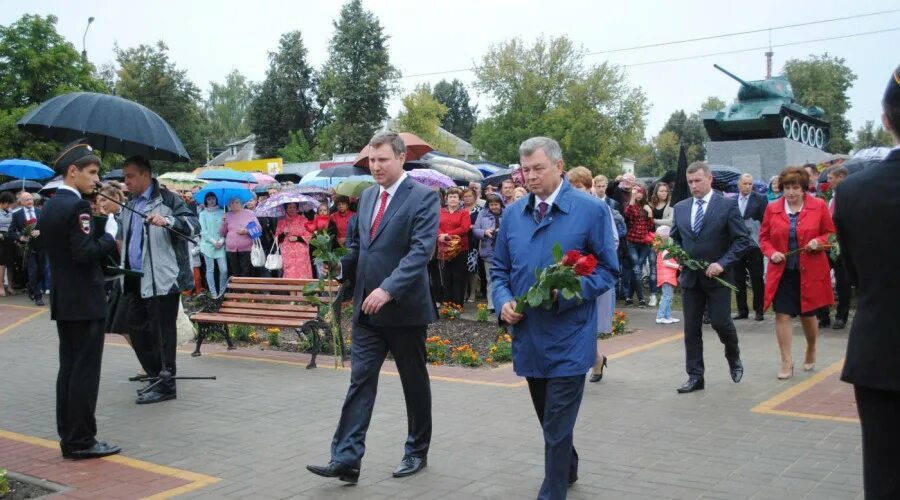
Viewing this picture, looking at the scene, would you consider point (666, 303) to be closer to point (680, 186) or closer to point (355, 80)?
point (680, 186)

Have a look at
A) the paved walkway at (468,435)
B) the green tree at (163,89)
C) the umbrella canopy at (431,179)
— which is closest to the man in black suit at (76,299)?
the paved walkway at (468,435)

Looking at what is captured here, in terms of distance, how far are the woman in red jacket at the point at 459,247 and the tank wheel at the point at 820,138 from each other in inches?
615

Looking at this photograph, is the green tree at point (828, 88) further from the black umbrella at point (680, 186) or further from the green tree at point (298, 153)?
the black umbrella at point (680, 186)

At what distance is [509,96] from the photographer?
6475 centimetres

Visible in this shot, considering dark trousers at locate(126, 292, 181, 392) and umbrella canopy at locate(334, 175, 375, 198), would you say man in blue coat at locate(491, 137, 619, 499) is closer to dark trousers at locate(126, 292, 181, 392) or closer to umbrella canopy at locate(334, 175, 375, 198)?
dark trousers at locate(126, 292, 181, 392)

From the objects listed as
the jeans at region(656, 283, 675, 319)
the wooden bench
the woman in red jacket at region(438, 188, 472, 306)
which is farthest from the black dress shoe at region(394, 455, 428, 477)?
the woman in red jacket at region(438, 188, 472, 306)

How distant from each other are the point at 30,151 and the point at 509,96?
1670 inches

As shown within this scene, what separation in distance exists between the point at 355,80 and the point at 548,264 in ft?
197

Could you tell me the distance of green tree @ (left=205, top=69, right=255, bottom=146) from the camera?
343 ft

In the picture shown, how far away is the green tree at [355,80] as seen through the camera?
61500 mm

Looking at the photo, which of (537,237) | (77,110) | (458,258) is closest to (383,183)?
(537,237)

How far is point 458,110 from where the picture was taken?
4656 inches

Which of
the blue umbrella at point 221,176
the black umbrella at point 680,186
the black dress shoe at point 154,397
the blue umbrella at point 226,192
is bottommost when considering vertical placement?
the black dress shoe at point 154,397

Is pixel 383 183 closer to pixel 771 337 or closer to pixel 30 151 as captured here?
pixel 771 337
